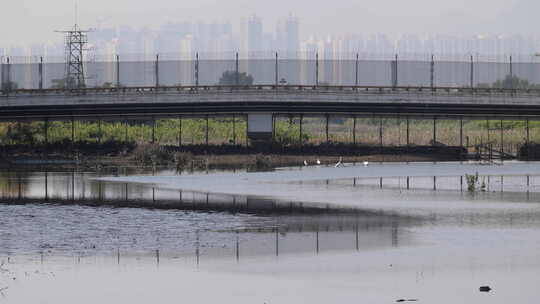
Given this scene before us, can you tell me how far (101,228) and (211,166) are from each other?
110 feet

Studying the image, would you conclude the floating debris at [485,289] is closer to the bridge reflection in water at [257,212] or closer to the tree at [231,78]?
the bridge reflection in water at [257,212]

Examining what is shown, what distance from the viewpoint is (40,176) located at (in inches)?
2477

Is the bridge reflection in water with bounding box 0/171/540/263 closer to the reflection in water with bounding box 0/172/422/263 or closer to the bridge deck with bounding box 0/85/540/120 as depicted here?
the reflection in water with bounding box 0/172/422/263

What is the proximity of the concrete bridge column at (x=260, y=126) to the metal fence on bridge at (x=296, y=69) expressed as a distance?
10588 mm

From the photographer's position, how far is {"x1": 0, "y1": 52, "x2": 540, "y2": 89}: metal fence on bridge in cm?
9550

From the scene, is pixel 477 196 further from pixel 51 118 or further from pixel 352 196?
pixel 51 118

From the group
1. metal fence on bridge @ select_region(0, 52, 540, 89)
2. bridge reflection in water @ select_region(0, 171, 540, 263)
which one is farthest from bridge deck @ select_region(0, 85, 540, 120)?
bridge reflection in water @ select_region(0, 171, 540, 263)

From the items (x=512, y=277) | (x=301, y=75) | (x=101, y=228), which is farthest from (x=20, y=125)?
(x=512, y=277)

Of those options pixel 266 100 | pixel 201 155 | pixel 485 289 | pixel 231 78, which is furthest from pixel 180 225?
pixel 231 78

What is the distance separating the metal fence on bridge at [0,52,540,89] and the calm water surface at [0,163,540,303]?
40.8 metres

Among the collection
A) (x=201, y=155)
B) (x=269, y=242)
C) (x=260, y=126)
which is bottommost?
(x=269, y=242)

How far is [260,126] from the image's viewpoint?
83.8 meters

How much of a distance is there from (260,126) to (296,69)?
16175mm

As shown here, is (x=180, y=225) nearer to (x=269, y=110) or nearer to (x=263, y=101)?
(x=263, y=101)
